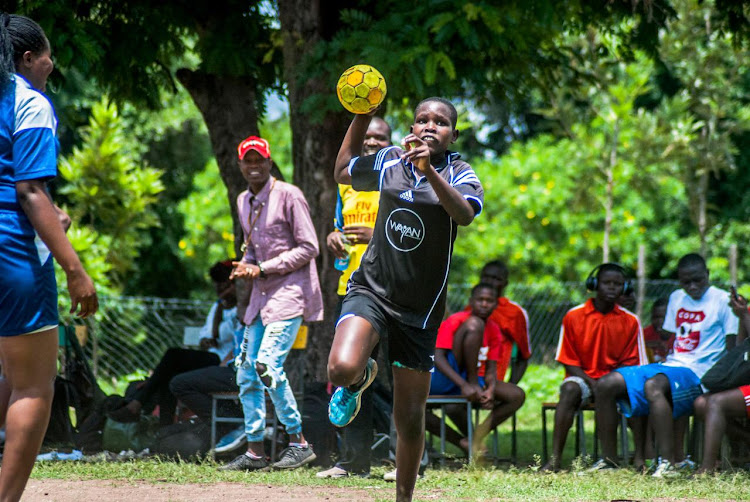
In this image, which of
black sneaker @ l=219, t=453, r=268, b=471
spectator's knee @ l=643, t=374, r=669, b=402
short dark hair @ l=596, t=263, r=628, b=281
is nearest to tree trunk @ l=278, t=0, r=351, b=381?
black sneaker @ l=219, t=453, r=268, b=471

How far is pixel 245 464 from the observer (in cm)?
683

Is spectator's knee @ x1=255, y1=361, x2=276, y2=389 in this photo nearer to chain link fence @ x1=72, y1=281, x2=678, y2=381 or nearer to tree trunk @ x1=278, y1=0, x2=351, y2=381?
tree trunk @ x1=278, y1=0, x2=351, y2=381

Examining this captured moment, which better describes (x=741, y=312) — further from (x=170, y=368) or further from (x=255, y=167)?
(x=170, y=368)

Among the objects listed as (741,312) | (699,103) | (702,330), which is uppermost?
(699,103)

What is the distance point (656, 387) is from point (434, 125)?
11.5ft

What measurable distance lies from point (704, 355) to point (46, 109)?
5.59 meters

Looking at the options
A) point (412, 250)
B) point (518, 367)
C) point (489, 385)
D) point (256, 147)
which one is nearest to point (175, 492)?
point (412, 250)

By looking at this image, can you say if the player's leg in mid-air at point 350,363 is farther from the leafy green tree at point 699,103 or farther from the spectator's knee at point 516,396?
the leafy green tree at point 699,103

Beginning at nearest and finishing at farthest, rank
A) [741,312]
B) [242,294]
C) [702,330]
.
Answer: [741,312] < [702,330] < [242,294]

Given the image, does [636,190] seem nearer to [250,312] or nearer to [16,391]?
[250,312]

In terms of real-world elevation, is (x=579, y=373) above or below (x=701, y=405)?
above

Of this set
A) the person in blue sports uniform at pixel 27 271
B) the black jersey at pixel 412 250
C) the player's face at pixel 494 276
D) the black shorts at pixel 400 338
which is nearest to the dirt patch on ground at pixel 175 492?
the black shorts at pixel 400 338

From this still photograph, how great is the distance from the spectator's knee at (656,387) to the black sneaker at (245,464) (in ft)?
9.68

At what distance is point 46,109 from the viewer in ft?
12.8
